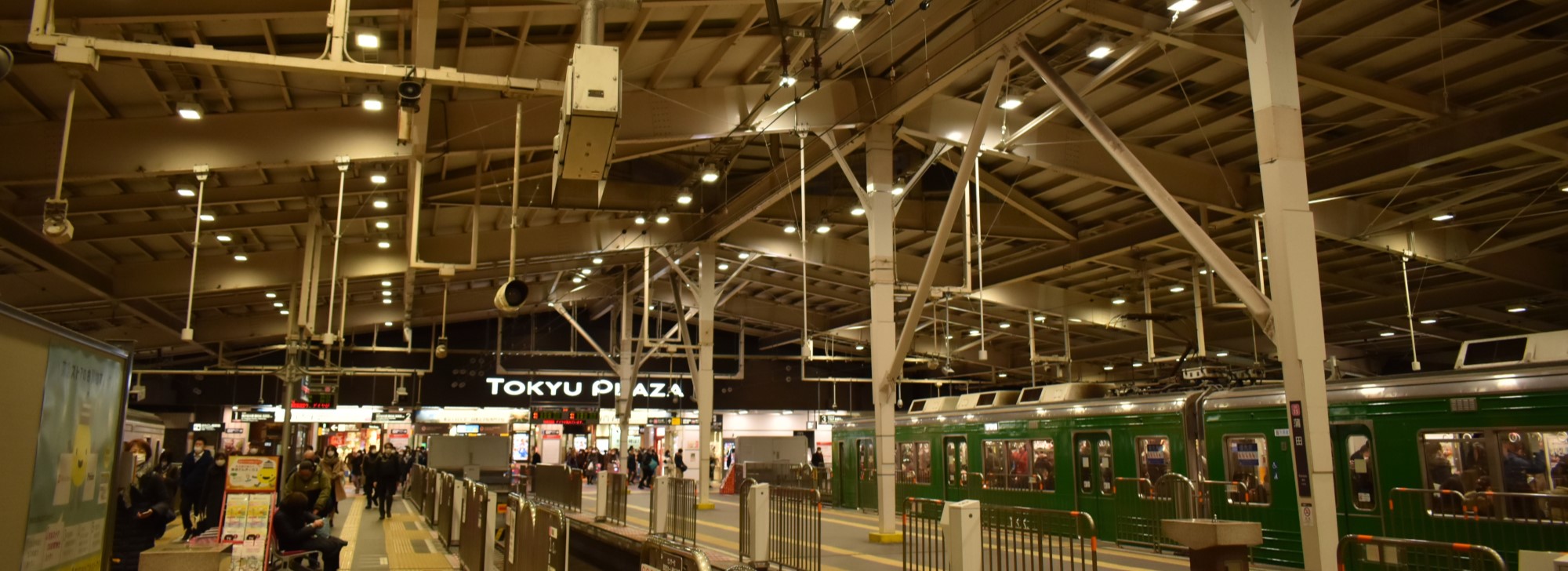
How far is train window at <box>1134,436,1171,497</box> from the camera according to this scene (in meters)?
13.4

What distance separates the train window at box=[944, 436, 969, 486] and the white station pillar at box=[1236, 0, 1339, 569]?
10.8 metres

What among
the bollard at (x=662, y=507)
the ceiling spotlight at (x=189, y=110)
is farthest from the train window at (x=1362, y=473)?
the ceiling spotlight at (x=189, y=110)

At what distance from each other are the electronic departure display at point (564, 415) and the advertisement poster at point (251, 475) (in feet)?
65.7

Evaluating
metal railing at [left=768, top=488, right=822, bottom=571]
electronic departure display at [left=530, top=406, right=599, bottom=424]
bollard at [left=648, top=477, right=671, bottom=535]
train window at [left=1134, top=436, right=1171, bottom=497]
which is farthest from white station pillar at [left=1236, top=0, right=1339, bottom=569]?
electronic departure display at [left=530, top=406, right=599, bottom=424]

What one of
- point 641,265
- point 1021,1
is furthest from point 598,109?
point 641,265

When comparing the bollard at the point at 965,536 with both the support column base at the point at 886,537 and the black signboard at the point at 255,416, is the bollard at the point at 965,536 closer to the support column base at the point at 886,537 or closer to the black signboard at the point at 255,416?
the support column base at the point at 886,537

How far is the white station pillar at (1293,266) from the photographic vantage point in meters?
6.76

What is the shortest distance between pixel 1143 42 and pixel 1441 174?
25.5ft

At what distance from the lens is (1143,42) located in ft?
34.5

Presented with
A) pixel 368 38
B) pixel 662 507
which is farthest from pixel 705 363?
pixel 368 38

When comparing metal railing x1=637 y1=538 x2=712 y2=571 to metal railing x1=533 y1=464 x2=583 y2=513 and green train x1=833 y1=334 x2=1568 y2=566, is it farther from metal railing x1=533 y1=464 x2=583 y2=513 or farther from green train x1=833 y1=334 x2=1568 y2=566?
metal railing x1=533 y1=464 x2=583 y2=513

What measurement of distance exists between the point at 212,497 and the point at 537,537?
30.8 ft

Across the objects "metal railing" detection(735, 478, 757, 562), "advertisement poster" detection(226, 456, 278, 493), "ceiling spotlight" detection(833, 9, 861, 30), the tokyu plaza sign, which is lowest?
"metal railing" detection(735, 478, 757, 562)

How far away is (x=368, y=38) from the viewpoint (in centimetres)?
1009
